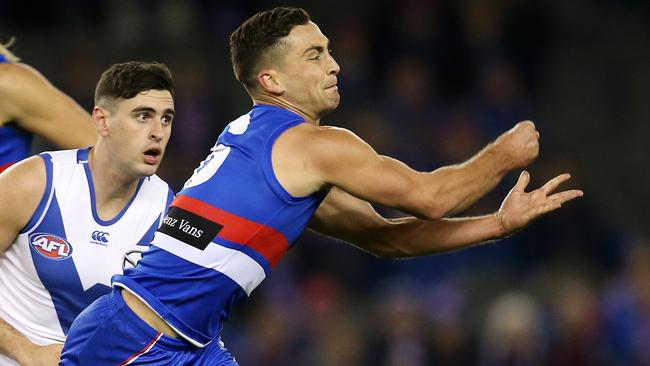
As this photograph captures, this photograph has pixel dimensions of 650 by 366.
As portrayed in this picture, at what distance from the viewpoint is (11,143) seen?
229 inches

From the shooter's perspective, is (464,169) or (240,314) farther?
(240,314)

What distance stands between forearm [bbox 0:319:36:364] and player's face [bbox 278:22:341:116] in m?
1.52

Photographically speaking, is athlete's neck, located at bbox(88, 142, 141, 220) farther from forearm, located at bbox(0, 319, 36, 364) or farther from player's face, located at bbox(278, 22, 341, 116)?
player's face, located at bbox(278, 22, 341, 116)

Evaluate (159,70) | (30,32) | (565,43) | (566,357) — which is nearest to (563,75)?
(565,43)

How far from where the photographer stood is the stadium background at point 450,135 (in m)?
10.5

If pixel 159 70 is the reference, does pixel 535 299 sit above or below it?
above

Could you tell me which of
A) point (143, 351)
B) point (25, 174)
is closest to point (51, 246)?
point (25, 174)

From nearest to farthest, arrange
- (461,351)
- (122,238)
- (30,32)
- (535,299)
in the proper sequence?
(122,238) < (461,351) < (535,299) < (30,32)

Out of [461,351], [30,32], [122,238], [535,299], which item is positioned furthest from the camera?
[30,32]

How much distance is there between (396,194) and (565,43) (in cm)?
999

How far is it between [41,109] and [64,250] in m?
0.78

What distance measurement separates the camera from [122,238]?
5.33 meters

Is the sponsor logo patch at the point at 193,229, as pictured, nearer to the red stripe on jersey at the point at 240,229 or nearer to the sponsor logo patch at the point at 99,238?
the red stripe on jersey at the point at 240,229

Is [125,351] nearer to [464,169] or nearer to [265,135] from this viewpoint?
[265,135]
